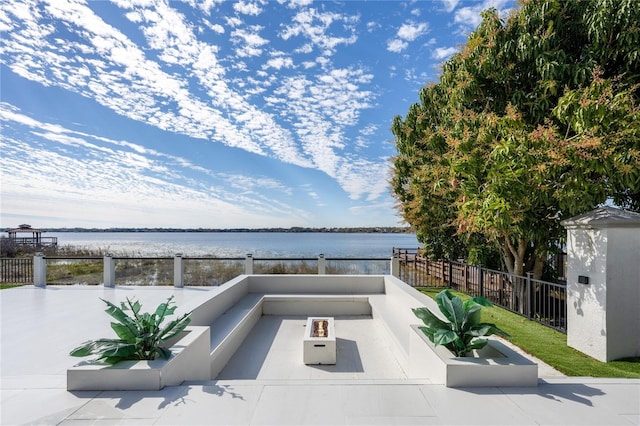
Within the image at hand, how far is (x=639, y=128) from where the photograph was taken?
4.27 meters

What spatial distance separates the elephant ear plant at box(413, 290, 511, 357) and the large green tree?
2.69 meters

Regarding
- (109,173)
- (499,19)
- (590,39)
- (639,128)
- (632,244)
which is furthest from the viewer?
(109,173)

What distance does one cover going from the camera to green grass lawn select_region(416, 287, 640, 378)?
A: 3207 mm

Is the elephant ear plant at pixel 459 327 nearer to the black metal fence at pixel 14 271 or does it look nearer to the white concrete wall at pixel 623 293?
the white concrete wall at pixel 623 293

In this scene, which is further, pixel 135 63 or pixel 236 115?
pixel 236 115

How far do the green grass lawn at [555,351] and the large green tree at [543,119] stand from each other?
1.76 meters

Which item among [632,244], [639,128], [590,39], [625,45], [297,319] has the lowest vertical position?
[297,319]

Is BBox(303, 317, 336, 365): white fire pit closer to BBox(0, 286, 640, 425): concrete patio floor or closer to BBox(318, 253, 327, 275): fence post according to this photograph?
BBox(0, 286, 640, 425): concrete patio floor

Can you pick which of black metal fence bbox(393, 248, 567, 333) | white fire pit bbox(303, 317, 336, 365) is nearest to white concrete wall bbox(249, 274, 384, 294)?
black metal fence bbox(393, 248, 567, 333)

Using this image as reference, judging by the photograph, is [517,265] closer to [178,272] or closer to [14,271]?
[178,272]

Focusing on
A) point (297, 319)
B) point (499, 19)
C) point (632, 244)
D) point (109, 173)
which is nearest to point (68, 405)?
point (297, 319)

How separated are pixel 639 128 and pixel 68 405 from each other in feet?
24.5

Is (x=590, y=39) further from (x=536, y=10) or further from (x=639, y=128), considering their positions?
(x=639, y=128)

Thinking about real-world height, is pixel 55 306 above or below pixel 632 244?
below
